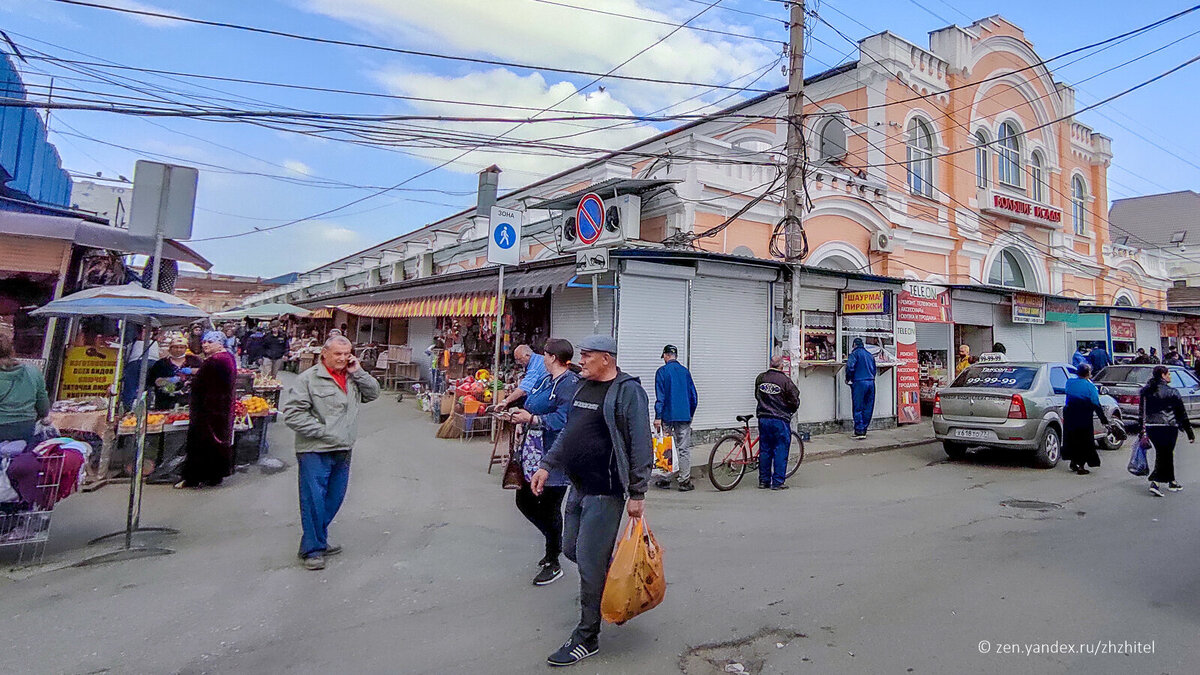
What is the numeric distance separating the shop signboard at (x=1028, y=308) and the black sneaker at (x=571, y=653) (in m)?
17.2

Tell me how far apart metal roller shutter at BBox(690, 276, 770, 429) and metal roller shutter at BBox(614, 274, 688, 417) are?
0.33m

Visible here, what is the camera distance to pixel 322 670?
11.1ft

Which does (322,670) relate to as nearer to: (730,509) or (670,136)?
(730,509)

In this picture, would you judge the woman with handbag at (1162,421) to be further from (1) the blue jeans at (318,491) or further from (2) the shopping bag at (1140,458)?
(1) the blue jeans at (318,491)

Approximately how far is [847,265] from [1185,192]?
38326 millimetres

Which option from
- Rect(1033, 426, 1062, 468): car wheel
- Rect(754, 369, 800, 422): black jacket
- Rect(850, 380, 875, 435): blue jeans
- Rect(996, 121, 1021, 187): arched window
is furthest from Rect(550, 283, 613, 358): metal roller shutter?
Rect(996, 121, 1021, 187): arched window

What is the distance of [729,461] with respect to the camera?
8297mm

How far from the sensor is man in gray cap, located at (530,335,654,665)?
349 centimetres

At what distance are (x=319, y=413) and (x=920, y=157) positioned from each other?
18896 mm

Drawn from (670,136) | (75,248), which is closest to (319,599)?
(75,248)

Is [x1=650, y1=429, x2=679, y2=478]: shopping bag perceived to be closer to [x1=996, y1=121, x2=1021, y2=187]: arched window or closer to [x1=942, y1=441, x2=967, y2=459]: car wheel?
[x1=942, y1=441, x2=967, y2=459]: car wheel

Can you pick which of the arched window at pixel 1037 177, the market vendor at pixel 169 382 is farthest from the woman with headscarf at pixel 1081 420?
the arched window at pixel 1037 177

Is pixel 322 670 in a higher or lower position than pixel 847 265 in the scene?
lower

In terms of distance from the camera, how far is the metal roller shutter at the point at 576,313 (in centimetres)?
1031
